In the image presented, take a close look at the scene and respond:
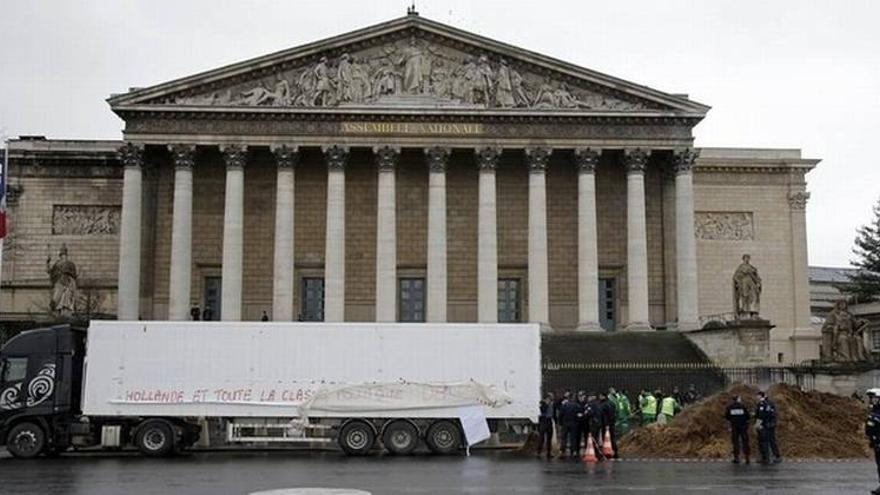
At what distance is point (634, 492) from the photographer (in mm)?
16875

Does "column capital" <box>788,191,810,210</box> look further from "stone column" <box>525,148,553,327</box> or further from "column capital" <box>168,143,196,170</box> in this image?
"column capital" <box>168,143,196,170</box>

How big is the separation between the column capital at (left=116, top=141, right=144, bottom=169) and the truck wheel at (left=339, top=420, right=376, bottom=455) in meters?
24.7

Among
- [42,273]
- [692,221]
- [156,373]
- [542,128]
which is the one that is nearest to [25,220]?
[42,273]

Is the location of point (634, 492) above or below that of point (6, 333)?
below

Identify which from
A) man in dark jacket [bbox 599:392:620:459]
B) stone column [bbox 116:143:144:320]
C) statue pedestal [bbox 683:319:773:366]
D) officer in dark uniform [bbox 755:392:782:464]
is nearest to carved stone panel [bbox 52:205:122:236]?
stone column [bbox 116:143:144:320]

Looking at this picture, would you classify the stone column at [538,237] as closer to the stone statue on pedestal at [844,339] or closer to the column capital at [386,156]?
the column capital at [386,156]

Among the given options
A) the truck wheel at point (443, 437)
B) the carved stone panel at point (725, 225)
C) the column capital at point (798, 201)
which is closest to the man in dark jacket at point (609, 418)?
the truck wheel at point (443, 437)

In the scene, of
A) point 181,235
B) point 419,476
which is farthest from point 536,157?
point 419,476

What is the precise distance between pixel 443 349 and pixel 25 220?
3291 centimetres

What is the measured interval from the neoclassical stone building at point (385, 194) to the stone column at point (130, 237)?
9 centimetres

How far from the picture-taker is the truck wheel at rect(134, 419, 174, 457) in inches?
1022

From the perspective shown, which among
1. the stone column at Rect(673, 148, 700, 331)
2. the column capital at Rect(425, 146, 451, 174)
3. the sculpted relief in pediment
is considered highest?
the sculpted relief in pediment

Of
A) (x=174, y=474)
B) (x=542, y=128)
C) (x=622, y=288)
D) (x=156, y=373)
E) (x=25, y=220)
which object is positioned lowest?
(x=174, y=474)

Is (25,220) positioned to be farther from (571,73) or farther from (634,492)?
(634,492)
